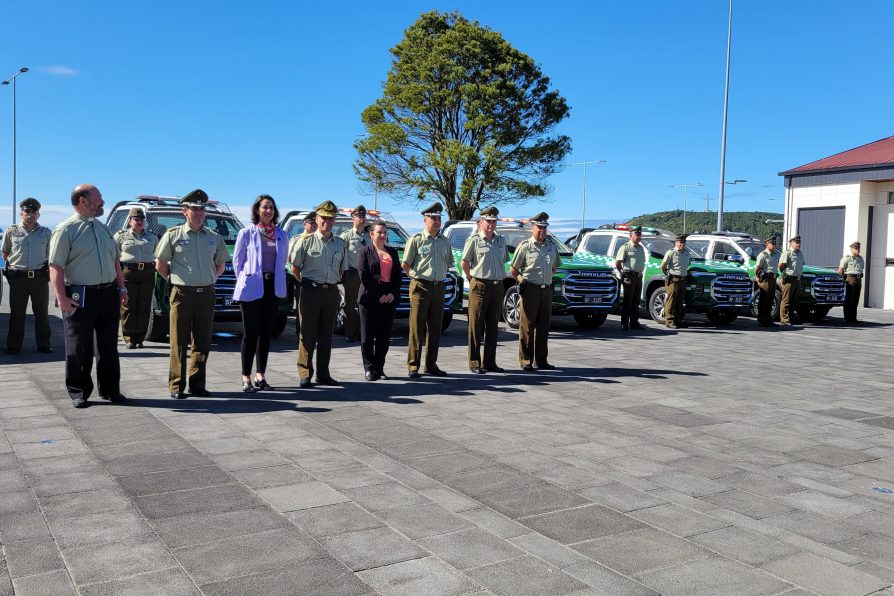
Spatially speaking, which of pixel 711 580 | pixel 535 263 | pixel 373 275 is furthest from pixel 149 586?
pixel 535 263

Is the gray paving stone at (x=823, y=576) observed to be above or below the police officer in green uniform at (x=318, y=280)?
below

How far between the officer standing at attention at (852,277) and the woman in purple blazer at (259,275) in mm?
15066

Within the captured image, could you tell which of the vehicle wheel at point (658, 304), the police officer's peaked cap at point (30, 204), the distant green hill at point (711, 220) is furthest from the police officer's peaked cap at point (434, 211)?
the distant green hill at point (711, 220)

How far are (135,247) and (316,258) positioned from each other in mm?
3890

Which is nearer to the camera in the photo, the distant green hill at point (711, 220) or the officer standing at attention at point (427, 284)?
the officer standing at attention at point (427, 284)

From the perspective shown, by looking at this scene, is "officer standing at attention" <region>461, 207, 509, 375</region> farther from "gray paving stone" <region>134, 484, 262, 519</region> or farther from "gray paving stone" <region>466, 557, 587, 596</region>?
"gray paving stone" <region>466, 557, 587, 596</region>

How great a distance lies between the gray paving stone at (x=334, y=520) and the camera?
14.6ft

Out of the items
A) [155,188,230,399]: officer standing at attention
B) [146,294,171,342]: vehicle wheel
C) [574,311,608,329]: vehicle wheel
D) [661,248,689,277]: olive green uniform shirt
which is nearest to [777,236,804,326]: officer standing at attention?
[661,248,689,277]: olive green uniform shirt

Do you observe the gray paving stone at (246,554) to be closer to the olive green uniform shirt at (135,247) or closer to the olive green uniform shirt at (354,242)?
the olive green uniform shirt at (135,247)

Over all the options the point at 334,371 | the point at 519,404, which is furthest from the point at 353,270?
the point at 519,404

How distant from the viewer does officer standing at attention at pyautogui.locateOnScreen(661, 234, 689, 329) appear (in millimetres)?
16250

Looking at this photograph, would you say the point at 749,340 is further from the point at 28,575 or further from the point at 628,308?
the point at 28,575

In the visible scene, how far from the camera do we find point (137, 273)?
11.4 meters

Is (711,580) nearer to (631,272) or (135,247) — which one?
(135,247)
